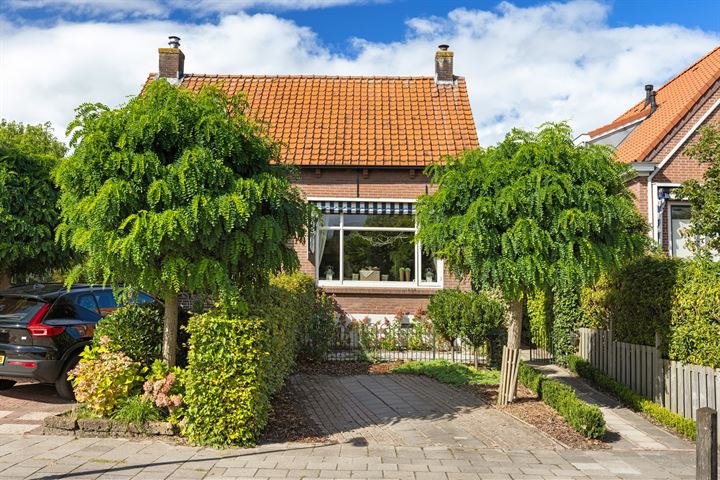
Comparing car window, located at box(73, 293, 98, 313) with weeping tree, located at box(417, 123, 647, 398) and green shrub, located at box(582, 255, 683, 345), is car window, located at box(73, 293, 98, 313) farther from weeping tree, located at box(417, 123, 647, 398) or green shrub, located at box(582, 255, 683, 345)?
green shrub, located at box(582, 255, 683, 345)

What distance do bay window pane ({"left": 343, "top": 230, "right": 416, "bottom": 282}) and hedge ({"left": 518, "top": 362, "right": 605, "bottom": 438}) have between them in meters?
6.03

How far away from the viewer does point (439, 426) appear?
321 inches

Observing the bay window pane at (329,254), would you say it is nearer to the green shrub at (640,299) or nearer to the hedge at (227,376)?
the green shrub at (640,299)

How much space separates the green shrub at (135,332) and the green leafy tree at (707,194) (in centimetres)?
781

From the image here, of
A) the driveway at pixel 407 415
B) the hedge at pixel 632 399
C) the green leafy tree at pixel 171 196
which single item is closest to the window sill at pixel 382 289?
the hedge at pixel 632 399

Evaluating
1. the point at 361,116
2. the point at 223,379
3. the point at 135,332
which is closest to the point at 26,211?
the point at 135,332

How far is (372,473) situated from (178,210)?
11.4 feet

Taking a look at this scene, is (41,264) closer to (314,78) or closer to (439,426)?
(439,426)

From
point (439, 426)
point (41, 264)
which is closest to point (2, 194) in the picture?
point (41, 264)

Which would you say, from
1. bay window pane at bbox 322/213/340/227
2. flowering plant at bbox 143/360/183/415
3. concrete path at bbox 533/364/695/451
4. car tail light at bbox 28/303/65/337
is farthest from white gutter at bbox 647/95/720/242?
car tail light at bbox 28/303/65/337

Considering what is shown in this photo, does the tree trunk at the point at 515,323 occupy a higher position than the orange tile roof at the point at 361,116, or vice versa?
the orange tile roof at the point at 361,116

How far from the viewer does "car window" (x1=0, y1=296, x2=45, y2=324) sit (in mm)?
8867

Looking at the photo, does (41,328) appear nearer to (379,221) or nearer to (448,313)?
(448,313)

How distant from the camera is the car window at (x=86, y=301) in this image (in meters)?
9.67
